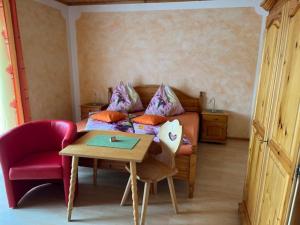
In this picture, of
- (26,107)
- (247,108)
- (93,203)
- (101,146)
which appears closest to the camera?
(101,146)

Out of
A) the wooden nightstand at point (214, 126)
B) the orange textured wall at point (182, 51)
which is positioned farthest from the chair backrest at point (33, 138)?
the wooden nightstand at point (214, 126)

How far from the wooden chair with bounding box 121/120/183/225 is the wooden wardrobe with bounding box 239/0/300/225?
0.69m

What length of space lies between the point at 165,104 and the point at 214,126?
3.21ft

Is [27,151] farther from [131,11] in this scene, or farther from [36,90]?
[131,11]

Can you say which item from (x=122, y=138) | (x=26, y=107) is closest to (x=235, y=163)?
(x=122, y=138)

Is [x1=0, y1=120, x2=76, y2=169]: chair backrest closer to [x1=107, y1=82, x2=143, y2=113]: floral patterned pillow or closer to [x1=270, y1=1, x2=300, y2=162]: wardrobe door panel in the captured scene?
[x1=107, y1=82, x2=143, y2=113]: floral patterned pillow

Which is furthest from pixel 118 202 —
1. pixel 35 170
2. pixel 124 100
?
pixel 124 100

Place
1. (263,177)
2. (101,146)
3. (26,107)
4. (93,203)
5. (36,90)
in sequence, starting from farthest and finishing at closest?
(36,90) < (26,107) < (93,203) < (101,146) < (263,177)

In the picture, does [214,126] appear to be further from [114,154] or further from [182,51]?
[114,154]

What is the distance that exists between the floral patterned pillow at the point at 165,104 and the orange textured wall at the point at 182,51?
12.7 inches

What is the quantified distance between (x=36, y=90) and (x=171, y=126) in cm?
269

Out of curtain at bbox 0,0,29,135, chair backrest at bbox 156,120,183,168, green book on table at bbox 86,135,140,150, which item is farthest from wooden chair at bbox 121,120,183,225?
curtain at bbox 0,0,29,135

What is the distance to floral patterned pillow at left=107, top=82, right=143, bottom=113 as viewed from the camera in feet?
13.5

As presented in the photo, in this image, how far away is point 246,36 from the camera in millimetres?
3959
